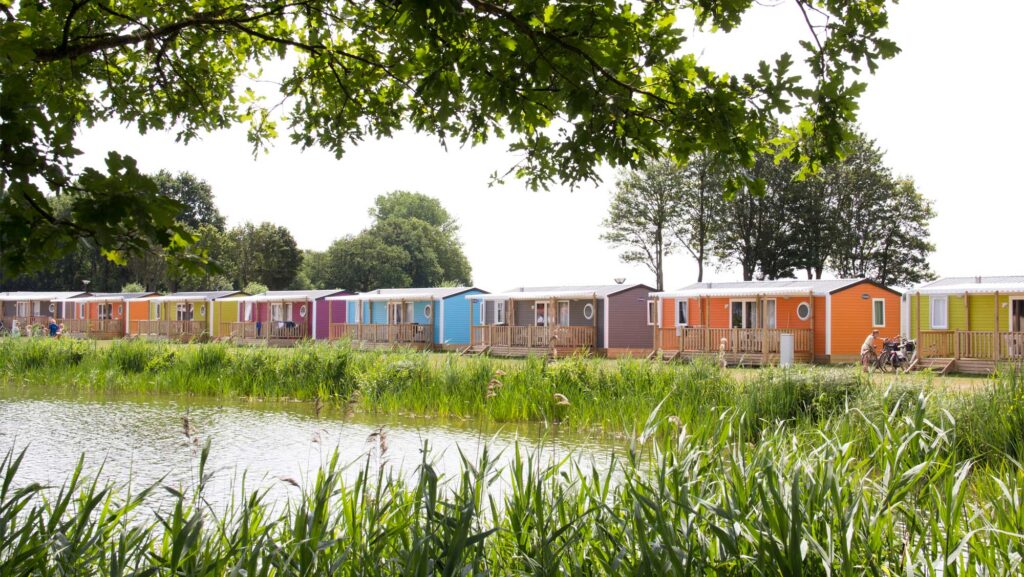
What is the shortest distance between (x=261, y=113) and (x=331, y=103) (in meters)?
1.07

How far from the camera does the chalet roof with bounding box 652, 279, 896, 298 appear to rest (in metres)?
23.0

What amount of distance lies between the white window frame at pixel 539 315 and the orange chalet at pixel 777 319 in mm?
4470

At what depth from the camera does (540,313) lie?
2966 cm

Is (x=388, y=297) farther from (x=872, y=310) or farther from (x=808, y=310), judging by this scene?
(x=872, y=310)

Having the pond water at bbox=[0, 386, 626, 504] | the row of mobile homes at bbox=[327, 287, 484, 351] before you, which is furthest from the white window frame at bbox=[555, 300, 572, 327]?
the pond water at bbox=[0, 386, 626, 504]

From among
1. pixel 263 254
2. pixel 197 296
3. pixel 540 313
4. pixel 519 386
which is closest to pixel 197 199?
pixel 263 254

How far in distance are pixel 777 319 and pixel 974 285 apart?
501 cm

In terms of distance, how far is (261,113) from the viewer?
7809mm

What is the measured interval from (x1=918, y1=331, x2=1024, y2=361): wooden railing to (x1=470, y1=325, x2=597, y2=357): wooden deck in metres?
9.81

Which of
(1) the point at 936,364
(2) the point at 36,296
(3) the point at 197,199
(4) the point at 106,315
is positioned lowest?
(1) the point at 936,364

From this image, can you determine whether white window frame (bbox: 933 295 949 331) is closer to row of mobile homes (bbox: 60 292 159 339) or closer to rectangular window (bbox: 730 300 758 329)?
rectangular window (bbox: 730 300 758 329)

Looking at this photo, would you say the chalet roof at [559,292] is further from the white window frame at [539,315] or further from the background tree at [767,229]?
the background tree at [767,229]

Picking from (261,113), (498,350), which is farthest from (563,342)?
(261,113)

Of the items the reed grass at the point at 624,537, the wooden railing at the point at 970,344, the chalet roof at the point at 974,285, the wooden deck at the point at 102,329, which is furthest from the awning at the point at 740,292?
the wooden deck at the point at 102,329
